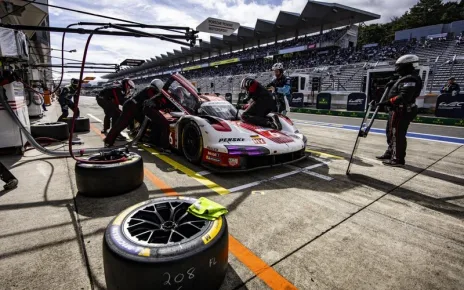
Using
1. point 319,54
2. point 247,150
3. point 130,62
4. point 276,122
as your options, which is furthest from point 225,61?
point 247,150

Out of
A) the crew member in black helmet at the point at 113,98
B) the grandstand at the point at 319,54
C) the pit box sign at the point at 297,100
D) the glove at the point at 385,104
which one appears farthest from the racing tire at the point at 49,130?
the grandstand at the point at 319,54

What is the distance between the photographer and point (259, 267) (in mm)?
1916

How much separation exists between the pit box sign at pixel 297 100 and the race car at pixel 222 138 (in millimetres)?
13982

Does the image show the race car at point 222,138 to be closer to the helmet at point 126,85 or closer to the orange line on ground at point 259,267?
the orange line on ground at point 259,267

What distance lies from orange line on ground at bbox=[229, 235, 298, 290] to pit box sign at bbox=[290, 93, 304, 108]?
17156mm

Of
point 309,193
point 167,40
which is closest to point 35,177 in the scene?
point 167,40

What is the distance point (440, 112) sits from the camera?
11.2 metres

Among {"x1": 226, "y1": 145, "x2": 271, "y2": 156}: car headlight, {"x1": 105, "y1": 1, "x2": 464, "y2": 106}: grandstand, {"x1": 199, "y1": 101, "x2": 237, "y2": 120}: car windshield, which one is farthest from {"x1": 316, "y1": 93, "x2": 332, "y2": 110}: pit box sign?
{"x1": 226, "y1": 145, "x2": 271, "y2": 156}: car headlight

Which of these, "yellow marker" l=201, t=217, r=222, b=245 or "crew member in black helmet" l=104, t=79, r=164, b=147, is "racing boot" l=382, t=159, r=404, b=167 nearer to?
"yellow marker" l=201, t=217, r=222, b=245

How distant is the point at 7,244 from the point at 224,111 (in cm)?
364

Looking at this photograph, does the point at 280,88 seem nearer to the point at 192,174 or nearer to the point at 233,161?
the point at 233,161

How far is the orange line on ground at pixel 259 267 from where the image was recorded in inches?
69.0

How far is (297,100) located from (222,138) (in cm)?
1570

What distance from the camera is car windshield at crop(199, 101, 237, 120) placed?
477cm
